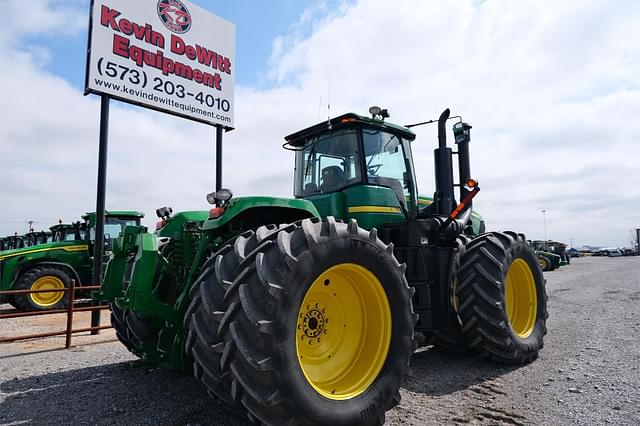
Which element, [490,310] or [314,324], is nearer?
[314,324]

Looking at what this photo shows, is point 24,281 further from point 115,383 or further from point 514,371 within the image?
point 514,371

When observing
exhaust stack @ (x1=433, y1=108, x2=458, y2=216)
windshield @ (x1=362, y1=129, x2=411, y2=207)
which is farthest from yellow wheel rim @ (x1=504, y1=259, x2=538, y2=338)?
windshield @ (x1=362, y1=129, x2=411, y2=207)

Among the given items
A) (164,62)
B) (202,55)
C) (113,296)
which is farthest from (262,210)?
(202,55)

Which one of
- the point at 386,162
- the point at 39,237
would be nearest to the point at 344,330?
the point at 386,162

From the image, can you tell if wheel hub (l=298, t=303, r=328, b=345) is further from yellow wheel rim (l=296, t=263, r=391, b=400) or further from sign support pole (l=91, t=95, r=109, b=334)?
sign support pole (l=91, t=95, r=109, b=334)

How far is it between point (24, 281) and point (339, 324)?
416 inches

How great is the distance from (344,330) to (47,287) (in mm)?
10632

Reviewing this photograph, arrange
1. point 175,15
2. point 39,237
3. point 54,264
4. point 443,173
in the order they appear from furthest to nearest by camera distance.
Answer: point 39,237 < point 54,264 < point 175,15 < point 443,173

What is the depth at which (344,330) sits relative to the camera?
3.42 meters

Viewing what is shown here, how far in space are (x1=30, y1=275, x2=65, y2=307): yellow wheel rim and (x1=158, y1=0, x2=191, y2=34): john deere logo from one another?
7.01 meters

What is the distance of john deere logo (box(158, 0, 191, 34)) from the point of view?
28.8 ft

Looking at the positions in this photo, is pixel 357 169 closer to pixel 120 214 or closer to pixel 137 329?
pixel 137 329

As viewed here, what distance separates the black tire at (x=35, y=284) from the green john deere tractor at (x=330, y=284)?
309 inches

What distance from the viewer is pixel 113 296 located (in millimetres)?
4234
